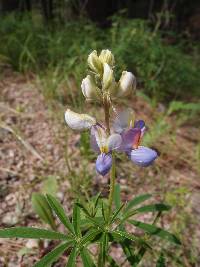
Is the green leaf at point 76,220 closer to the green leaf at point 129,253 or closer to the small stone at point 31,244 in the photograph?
the green leaf at point 129,253

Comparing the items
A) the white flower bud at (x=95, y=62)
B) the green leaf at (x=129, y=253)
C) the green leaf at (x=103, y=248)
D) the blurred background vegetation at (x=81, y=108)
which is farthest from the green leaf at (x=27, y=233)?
the white flower bud at (x=95, y=62)

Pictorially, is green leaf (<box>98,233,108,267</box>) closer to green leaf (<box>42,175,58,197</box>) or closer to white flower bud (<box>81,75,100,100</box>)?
white flower bud (<box>81,75,100,100</box>)

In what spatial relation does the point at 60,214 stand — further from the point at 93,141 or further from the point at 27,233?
the point at 93,141

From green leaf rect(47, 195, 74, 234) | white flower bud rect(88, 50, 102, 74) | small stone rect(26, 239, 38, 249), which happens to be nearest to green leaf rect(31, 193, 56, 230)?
small stone rect(26, 239, 38, 249)

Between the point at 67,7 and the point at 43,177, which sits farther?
the point at 67,7

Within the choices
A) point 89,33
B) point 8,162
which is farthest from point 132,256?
point 89,33

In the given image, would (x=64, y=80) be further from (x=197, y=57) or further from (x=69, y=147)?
(x=197, y=57)

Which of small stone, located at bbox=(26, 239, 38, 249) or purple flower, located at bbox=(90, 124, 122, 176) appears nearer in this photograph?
purple flower, located at bbox=(90, 124, 122, 176)
